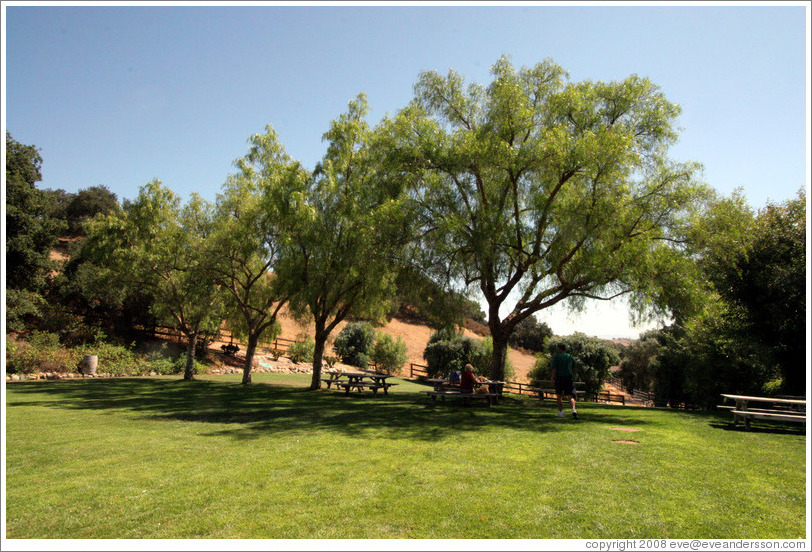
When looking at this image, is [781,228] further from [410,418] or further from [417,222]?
[410,418]

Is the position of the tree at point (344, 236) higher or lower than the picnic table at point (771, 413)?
higher

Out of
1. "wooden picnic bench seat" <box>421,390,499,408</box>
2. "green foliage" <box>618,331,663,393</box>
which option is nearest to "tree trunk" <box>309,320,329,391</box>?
"wooden picnic bench seat" <box>421,390,499,408</box>

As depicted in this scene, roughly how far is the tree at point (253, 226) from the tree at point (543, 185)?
5.23 m

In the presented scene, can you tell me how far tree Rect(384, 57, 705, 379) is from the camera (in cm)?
1341

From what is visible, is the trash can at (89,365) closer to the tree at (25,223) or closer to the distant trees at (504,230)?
the distant trees at (504,230)

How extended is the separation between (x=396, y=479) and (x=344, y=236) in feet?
44.0

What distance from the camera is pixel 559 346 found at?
10727mm

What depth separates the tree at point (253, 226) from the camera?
18.6 metres

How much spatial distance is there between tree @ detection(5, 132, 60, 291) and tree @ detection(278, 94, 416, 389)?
1778cm

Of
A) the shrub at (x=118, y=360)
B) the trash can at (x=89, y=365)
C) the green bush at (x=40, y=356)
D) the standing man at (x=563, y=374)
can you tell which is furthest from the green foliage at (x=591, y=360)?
the green bush at (x=40, y=356)

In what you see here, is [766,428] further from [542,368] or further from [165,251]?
[165,251]

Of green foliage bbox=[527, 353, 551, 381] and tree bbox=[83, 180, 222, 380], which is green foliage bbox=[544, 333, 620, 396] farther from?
tree bbox=[83, 180, 222, 380]

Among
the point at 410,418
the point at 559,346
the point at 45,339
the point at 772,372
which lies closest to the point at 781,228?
the point at 772,372

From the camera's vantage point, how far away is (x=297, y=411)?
41.2 feet
